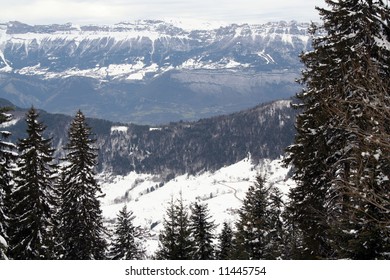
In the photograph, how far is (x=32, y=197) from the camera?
78.9 ft

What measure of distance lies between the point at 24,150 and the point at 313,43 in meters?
16.0

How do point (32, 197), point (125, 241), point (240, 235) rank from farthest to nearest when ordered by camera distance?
point (125, 241) → point (240, 235) → point (32, 197)

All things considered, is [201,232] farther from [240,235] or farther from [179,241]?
[240,235]

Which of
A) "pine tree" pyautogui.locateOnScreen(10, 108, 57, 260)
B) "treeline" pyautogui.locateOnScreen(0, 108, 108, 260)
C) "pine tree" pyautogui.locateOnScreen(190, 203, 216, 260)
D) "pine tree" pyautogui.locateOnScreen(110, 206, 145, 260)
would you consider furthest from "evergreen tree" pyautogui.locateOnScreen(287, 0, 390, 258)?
"pine tree" pyautogui.locateOnScreen(110, 206, 145, 260)

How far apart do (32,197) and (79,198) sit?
3894 mm

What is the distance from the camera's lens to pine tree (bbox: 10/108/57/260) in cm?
2386

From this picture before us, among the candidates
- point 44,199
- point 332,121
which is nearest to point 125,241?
point 44,199

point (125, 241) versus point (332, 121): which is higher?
point (332, 121)

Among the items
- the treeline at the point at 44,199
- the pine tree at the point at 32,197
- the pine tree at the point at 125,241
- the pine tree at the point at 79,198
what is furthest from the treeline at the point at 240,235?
the pine tree at the point at 32,197

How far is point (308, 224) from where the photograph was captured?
63.8ft

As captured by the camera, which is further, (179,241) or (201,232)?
(201,232)

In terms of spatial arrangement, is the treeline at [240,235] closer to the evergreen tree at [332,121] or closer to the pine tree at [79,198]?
the evergreen tree at [332,121]

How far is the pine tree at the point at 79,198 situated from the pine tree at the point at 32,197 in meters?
2.18
